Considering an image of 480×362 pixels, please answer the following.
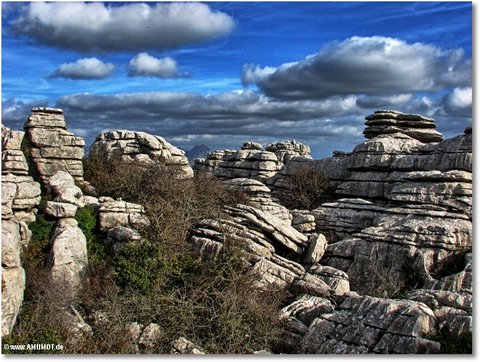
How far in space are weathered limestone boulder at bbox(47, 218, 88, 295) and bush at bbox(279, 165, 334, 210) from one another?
16.2m

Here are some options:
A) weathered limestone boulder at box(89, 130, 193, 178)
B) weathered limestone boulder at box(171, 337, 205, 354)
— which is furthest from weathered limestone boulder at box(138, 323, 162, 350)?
weathered limestone boulder at box(89, 130, 193, 178)

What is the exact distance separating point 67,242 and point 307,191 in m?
18.2

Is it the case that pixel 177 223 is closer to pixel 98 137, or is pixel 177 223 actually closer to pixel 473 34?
pixel 473 34

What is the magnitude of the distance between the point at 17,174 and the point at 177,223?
7766 mm

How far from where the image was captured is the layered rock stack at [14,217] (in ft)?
62.5

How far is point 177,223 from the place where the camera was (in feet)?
85.6

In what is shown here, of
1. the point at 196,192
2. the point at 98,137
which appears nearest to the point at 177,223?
the point at 196,192

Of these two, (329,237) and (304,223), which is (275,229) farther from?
(329,237)

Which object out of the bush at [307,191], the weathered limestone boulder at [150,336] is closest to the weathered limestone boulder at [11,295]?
the weathered limestone boulder at [150,336]

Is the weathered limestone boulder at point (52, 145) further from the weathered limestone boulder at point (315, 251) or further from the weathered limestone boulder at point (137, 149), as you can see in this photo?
the weathered limestone boulder at point (315, 251)

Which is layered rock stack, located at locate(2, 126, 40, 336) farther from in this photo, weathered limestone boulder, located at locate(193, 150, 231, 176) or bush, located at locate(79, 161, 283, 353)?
weathered limestone boulder, located at locate(193, 150, 231, 176)

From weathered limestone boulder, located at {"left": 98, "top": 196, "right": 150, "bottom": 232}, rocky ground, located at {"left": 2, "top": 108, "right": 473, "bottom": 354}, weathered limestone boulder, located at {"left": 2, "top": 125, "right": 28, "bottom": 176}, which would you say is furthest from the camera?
weathered limestone boulder, located at {"left": 98, "top": 196, "right": 150, "bottom": 232}

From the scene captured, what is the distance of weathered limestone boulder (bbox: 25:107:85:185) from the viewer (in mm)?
31812

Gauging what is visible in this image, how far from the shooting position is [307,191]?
3734cm
